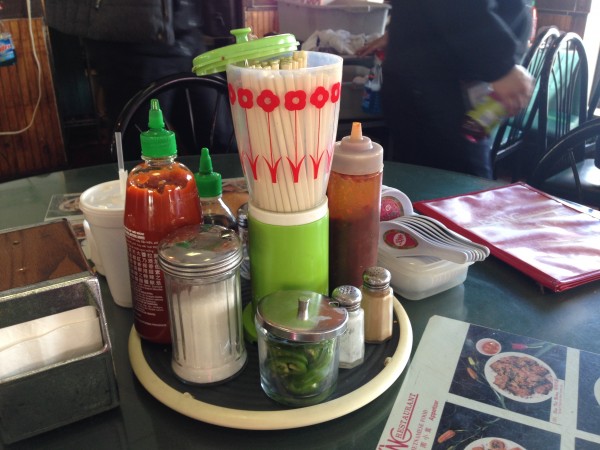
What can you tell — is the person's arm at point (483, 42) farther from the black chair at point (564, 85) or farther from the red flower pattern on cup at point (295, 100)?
the red flower pattern on cup at point (295, 100)

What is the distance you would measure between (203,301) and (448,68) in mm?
1217

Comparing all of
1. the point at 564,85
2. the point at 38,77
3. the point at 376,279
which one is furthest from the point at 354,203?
the point at 38,77

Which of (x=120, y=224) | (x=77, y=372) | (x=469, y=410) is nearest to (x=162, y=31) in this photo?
(x=120, y=224)

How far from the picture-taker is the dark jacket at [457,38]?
1469 mm

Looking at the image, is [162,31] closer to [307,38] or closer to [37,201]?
[37,201]

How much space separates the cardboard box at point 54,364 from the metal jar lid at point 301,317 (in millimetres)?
166

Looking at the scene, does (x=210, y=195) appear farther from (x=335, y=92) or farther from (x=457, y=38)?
(x=457, y=38)

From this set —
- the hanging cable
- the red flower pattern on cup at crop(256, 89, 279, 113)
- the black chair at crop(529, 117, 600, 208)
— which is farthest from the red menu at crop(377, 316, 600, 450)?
the hanging cable

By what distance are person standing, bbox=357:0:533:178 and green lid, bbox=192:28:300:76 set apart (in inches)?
41.6

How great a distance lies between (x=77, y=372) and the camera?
550 millimetres

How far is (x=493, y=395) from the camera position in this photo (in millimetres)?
622

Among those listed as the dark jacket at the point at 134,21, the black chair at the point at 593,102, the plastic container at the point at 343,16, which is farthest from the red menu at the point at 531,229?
the plastic container at the point at 343,16

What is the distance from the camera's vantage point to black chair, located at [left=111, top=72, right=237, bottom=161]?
1.36m

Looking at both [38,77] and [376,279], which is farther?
[38,77]
